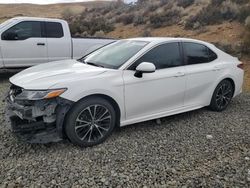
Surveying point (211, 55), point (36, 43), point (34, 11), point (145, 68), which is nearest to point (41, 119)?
point (145, 68)

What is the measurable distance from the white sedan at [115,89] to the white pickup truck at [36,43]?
11.6 ft

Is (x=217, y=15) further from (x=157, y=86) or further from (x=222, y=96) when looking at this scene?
(x=157, y=86)

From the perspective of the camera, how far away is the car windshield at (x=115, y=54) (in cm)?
474

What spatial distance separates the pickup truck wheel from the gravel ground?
144 millimetres

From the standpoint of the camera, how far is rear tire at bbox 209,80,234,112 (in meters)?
5.82

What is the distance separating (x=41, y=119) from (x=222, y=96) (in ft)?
12.5

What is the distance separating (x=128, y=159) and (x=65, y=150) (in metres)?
0.94

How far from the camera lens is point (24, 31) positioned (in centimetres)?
845

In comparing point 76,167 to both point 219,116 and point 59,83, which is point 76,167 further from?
point 219,116

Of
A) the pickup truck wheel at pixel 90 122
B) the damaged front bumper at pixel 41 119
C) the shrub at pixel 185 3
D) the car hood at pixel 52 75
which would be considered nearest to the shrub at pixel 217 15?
the shrub at pixel 185 3

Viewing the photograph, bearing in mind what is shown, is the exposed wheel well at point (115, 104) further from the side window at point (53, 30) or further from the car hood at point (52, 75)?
the side window at point (53, 30)

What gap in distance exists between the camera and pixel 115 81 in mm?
4348

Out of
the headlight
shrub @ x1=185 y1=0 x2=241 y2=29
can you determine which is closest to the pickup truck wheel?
the headlight

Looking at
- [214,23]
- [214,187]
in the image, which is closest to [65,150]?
[214,187]
